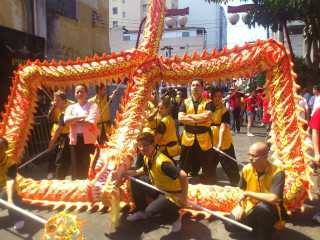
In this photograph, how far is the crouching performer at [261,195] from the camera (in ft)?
9.31

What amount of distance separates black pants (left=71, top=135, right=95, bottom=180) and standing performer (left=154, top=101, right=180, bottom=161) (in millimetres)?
979

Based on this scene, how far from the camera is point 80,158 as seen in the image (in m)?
4.39

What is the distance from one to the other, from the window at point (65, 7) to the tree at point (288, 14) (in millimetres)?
6264

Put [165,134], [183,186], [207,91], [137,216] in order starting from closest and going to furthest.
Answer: [183,186] → [137,216] → [165,134] → [207,91]

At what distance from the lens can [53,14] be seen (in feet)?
32.3

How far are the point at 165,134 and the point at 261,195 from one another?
205cm

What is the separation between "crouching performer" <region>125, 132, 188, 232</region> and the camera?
10.6 feet

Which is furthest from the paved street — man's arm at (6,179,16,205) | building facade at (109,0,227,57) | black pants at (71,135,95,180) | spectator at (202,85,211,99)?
building facade at (109,0,227,57)

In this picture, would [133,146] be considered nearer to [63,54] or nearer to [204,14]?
[63,54]

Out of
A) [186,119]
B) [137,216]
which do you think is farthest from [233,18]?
[137,216]

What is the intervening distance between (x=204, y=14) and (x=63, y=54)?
4578cm

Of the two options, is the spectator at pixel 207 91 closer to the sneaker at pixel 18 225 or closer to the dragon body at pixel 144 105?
the dragon body at pixel 144 105

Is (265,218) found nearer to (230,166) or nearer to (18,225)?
(230,166)

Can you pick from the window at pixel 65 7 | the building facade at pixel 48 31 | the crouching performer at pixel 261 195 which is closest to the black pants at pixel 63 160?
the crouching performer at pixel 261 195
